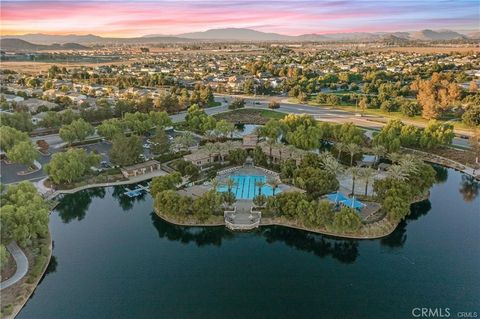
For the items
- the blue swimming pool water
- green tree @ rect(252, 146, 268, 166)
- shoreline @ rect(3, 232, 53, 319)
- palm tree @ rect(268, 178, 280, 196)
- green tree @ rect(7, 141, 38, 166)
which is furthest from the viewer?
green tree @ rect(252, 146, 268, 166)

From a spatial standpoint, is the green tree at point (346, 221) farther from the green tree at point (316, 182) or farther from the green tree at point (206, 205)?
the green tree at point (206, 205)

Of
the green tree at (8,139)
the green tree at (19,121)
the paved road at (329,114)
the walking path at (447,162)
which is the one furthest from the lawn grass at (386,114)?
the green tree at (8,139)

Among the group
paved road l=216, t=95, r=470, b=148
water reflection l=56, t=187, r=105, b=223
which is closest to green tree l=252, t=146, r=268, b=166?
water reflection l=56, t=187, r=105, b=223

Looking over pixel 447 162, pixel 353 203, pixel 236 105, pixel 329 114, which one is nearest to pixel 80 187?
pixel 353 203

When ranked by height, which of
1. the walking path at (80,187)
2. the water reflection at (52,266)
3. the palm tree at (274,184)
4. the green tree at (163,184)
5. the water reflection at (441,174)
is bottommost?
the water reflection at (52,266)

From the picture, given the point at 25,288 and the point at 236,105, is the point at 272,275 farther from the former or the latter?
the point at 236,105

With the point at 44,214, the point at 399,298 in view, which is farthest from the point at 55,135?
the point at 399,298

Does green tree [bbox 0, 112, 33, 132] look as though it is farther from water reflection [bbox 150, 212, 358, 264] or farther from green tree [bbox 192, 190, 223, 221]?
green tree [bbox 192, 190, 223, 221]
